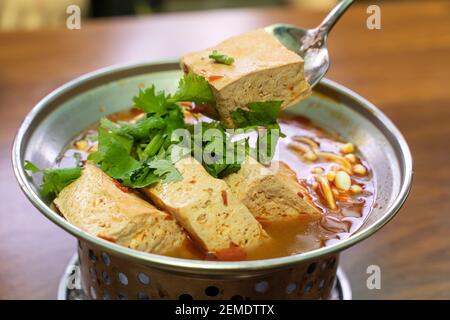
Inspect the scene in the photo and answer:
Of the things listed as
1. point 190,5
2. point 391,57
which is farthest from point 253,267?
point 190,5

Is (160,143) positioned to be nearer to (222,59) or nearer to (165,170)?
(165,170)

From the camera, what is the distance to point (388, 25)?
10.3 ft

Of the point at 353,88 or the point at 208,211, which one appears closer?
the point at 208,211

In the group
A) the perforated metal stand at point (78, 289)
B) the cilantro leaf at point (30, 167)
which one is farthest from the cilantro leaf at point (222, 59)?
the perforated metal stand at point (78, 289)

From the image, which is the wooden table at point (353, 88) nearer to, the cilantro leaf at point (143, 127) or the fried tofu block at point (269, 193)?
the fried tofu block at point (269, 193)

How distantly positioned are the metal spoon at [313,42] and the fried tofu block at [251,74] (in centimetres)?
16

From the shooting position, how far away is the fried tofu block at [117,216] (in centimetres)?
130

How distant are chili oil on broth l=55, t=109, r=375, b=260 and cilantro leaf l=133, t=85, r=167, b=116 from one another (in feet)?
Result: 0.59

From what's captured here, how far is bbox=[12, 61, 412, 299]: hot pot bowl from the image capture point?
1.20m

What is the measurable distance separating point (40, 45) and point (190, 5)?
2.97m

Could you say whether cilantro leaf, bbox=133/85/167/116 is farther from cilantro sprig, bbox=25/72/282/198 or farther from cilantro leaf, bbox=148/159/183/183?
cilantro leaf, bbox=148/159/183/183

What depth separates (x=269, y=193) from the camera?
1456 millimetres

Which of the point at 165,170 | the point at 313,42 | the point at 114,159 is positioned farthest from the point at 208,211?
the point at 313,42

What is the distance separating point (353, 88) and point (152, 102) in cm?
130
